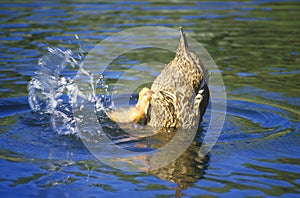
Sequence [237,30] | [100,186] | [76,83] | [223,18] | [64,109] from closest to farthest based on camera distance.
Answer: [100,186] → [64,109] → [76,83] → [237,30] → [223,18]

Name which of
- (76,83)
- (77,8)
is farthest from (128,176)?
(77,8)

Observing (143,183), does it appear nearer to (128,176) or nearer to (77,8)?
(128,176)

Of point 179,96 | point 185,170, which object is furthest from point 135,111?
point 185,170

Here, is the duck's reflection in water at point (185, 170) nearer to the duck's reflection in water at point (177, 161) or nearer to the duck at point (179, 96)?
the duck's reflection in water at point (177, 161)

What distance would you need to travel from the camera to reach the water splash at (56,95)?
805 centimetres

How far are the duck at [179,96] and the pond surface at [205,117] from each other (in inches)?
13.8

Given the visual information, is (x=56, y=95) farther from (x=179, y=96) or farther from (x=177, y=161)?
(x=177, y=161)

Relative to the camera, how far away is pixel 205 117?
27.4 ft

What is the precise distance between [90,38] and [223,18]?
401 centimetres

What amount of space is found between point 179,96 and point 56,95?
2354 mm

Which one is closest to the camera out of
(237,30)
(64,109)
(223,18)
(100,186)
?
(100,186)

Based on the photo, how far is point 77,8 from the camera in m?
16.3

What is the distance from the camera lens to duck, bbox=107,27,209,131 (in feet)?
24.4

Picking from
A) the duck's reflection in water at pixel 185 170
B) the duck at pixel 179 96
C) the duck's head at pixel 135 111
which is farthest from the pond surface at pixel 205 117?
the duck at pixel 179 96
